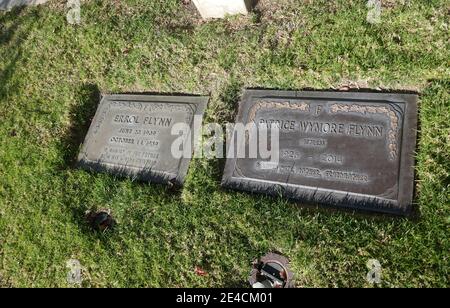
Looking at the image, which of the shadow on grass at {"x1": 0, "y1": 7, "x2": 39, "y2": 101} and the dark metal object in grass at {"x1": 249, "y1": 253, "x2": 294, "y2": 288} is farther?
the shadow on grass at {"x1": 0, "y1": 7, "x2": 39, "y2": 101}

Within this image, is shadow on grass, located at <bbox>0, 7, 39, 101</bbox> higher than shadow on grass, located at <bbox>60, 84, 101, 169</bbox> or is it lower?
higher

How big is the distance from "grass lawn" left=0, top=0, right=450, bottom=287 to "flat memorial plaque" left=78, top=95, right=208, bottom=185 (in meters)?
0.13

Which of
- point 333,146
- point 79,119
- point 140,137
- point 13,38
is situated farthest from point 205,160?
point 13,38

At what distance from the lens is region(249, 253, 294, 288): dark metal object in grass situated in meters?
2.87

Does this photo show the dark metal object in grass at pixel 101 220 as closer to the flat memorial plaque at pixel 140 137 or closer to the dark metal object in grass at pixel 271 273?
the flat memorial plaque at pixel 140 137

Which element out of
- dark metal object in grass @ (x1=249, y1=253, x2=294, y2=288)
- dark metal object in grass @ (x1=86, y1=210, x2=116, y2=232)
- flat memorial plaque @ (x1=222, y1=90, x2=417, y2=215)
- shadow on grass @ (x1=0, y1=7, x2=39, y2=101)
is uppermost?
shadow on grass @ (x1=0, y1=7, x2=39, y2=101)

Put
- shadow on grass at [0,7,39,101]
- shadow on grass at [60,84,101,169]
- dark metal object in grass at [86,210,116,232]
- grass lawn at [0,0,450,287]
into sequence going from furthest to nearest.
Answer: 1. shadow on grass at [0,7,39,101]
2. shadow on grass at [60,84,101,169]
3. dark metal object in grass at [86,210,116,232]
4. grass lawn at [0,0,450,287]

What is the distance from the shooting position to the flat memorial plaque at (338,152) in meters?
2.85

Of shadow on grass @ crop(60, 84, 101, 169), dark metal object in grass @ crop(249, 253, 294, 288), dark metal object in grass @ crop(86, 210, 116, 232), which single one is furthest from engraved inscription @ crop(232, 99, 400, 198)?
shadow on grass @ crop(60, 84, 101, 169)

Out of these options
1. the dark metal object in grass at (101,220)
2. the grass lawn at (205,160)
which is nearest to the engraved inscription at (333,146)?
the grass lawn at (205,160)

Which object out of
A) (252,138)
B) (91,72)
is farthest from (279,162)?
(91,72)

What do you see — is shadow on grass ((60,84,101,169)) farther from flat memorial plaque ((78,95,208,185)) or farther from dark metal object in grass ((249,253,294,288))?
dark metal object in grass ((249,253,294,288))

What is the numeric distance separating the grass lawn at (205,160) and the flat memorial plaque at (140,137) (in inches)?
5.2

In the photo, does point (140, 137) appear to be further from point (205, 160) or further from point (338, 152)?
point (338, 152)
